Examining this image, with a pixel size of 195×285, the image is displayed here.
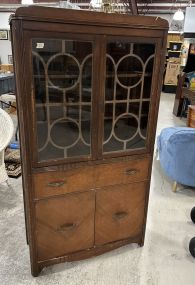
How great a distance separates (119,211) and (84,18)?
4.14 feet

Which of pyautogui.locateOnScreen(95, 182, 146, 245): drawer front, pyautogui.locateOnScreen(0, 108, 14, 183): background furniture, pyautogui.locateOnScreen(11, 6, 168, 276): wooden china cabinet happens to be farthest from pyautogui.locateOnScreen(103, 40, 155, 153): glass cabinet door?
pyautogui.locateOnScreen(0, 108, 14, 183): background furniture

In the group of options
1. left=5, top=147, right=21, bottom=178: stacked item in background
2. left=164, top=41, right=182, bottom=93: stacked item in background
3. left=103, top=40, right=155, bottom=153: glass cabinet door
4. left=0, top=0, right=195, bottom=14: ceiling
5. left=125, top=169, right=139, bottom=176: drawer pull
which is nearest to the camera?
left=103, top=40, right=155, bottom=153: glass cabinet door

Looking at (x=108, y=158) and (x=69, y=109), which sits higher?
(x=69, y=109)

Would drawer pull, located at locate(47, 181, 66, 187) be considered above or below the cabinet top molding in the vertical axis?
below

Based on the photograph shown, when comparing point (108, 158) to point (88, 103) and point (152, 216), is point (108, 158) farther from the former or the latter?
point (152, 216)

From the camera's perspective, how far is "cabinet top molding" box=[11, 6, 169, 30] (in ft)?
3.79

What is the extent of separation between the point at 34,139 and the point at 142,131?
0.71m

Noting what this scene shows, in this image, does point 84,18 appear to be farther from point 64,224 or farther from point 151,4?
point 151,4

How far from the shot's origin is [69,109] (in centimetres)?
145

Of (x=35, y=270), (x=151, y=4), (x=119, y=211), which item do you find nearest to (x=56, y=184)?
(x=119, y=211)

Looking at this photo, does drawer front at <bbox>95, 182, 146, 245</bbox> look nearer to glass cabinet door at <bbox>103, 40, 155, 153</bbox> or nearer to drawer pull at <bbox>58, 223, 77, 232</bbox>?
drawer pull at <bbox>58, 223, 77, 232</bbox>

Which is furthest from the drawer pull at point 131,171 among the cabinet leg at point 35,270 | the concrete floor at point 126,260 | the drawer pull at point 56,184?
the cabinet leg at point 35,270

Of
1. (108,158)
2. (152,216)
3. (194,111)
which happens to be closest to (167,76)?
(194,111)

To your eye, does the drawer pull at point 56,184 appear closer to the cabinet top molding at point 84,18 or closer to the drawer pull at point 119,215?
the drawer pull at point 119,215
